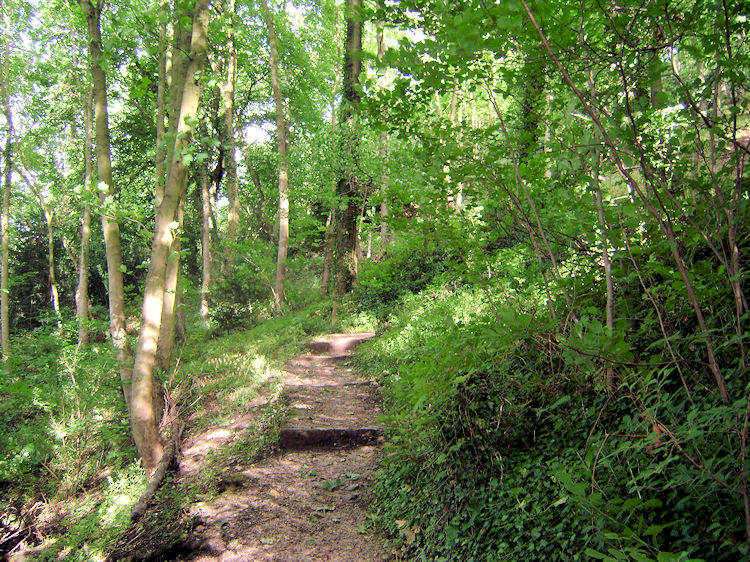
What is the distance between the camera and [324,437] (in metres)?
5.82

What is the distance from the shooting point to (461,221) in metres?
3.57

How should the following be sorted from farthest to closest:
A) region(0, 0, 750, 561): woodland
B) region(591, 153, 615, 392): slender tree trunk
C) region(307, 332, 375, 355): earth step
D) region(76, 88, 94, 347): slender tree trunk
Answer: region(76, 88, 94, 347): slender tree trunk
region(307, 332, 375, 355): earth step
region(591, 153, 615, 392): slender tree trunk
region(0, 0, 750, 561): woodland

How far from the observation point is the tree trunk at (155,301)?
19.1 ft

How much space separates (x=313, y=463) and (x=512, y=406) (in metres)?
2.93

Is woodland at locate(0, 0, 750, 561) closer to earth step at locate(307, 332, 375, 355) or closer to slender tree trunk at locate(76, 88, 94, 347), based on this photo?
earth step at locate(307, 332, 375, 355)

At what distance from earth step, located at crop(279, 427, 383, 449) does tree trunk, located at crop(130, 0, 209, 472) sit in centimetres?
171

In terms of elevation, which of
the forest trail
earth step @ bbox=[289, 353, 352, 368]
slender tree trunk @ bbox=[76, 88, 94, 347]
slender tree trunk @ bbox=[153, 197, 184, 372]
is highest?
slender tree trunk @ bbox=[76, 88, 94, 347]

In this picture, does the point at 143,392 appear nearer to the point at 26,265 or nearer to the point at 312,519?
the point at 312,519

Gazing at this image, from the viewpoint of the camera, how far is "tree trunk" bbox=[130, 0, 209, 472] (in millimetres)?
5836

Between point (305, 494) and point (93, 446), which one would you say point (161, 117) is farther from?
point (305, 494)

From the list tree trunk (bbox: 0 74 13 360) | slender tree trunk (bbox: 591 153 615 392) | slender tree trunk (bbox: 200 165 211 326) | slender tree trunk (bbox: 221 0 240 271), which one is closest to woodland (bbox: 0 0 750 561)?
slender tree trunk (bbox: 591 153 615 392)

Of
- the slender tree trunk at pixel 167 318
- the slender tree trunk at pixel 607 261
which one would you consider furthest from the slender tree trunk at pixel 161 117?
the slender tree trunk at pixel 607 261

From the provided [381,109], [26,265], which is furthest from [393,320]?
[26,265]

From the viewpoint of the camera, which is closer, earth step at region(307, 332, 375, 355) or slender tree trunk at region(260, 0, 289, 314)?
earth step at region(307, 332, 375, 355)
